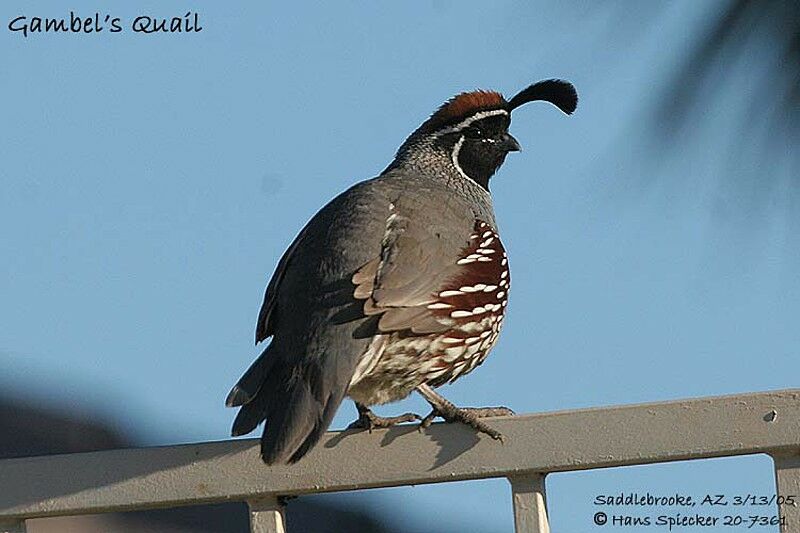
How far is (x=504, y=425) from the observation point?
2.47m

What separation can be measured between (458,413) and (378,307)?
0.45 m

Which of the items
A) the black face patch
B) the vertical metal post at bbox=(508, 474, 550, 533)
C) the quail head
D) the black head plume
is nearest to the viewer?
the vertical metal post at bbox=(508, 474, 550, 533)

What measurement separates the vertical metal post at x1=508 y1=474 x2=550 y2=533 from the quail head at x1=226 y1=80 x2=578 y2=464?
58cm

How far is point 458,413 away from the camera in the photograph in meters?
3.12

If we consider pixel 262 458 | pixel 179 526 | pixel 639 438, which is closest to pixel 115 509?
pixel 262 458

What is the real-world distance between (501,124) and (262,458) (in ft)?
7.20

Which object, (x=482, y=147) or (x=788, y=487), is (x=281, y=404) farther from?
(x=482, y=147)

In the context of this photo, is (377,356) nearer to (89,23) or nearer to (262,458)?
Answer: (262,458)

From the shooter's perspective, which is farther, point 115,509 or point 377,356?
point 377,356

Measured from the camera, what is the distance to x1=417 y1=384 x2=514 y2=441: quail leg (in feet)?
8.15

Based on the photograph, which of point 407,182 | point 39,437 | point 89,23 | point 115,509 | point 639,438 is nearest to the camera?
point 639,438

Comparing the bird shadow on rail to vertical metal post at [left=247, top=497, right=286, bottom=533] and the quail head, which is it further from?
the quail head

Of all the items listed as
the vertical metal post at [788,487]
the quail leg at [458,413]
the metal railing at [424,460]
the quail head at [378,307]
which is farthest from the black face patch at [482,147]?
the vertical metal post at [788,487]

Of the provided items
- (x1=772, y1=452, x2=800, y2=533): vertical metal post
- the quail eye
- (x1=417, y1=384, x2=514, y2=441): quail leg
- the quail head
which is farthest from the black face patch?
(x1=772, y1=452, x2=800, y2=533): vertical metal post
